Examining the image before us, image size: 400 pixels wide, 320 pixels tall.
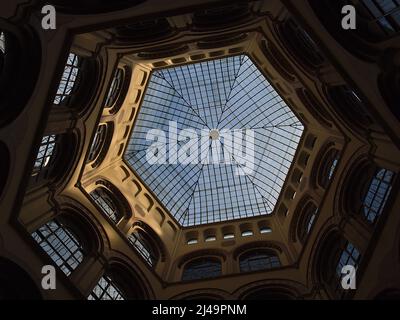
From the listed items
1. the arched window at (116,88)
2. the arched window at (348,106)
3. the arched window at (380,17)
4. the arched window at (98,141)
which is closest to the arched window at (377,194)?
the arched window at (348,106)

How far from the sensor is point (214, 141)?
43.9 meters

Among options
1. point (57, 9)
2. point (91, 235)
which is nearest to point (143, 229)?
point (91, 235)

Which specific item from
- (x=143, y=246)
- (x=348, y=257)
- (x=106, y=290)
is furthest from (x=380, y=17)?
(x=143, y=246)

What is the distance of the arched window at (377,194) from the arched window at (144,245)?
16868 mm

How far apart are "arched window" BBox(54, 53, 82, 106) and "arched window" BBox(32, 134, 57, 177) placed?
207 centimetres

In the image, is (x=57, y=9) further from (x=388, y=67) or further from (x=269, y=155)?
(x=269, y=155)

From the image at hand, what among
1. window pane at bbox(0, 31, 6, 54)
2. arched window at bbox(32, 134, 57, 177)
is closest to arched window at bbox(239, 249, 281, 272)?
arched window at bbox(32, 134, 57, 177)

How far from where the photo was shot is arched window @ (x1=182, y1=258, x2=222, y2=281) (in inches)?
1246

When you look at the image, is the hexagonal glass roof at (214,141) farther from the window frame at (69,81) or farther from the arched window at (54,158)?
the window frame at (69,81)

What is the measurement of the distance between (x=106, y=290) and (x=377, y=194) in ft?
54.1

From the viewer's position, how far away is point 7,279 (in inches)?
762

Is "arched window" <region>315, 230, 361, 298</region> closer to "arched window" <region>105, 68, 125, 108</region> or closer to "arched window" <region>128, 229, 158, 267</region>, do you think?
"arched window" <region>128, 229, 158, 267</region>

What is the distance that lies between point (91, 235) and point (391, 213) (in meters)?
17.4

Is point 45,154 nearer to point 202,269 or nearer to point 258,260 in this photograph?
point 202,269
